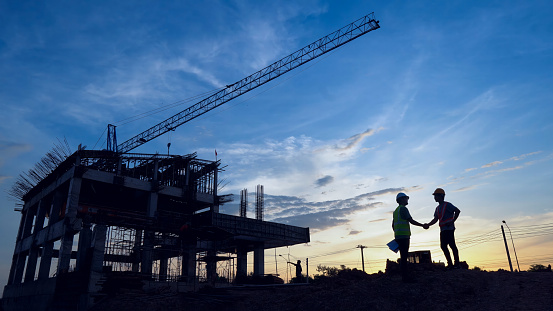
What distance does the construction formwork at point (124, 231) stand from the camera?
2962 centimetres

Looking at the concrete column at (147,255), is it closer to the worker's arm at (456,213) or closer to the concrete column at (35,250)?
the concrete column at (35,250)

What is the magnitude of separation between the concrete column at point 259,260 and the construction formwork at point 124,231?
114 mm

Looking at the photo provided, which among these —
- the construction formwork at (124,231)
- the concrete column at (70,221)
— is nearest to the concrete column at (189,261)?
the construction formwork at (124,231)

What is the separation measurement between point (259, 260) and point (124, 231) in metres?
15.3

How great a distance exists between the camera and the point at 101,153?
44406mm

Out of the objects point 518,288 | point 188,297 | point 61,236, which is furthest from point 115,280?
point 61,236

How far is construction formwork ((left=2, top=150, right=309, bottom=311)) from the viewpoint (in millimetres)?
29625

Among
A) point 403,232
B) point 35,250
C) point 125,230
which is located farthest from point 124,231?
point 403,232

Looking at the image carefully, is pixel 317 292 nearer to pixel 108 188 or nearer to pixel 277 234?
pixel 277 234

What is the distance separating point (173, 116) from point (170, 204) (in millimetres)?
23196

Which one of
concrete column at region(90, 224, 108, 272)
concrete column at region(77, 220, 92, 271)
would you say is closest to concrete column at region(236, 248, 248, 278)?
concrete column at region(77, 220, 92, 271)

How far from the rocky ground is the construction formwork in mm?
12955

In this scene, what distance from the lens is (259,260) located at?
44562 millimetres

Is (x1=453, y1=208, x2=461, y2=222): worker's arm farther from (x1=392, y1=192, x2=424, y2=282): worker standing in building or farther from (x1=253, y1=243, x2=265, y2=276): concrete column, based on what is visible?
(x1=253, y1=243, x2=265, y2=276): concrete column
